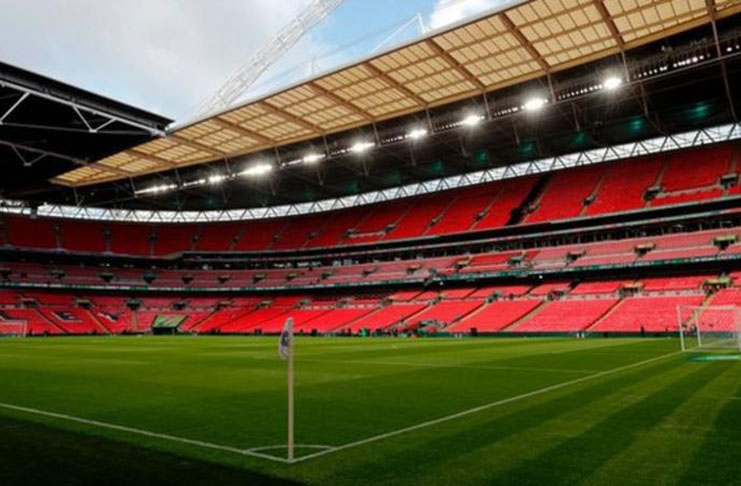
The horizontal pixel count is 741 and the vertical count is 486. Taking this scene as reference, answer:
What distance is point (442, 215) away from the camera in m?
64.6

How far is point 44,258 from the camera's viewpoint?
6894 centimetres

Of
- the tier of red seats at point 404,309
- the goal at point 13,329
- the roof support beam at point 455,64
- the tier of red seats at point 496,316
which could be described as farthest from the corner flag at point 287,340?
the goal at point 13,329

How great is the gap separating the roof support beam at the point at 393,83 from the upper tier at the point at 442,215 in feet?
67.8

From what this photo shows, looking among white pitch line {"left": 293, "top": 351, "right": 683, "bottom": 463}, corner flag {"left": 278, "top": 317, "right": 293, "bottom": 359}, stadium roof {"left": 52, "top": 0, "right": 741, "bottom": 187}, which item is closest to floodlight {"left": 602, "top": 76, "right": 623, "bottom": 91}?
stadium roof {"left": 52, "top": 0, "right": 741, "bottom": 187}

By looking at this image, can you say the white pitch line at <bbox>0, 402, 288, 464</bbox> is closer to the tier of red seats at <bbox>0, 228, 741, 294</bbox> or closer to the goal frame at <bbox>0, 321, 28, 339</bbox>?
the tier of red seats at <bbox>0, 228, 741, 294</bbox>

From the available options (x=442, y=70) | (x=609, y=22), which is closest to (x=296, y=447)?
(x=609, y=22)

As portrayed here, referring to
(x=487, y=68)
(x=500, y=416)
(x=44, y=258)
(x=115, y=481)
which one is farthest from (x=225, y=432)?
(x=44, y=258)

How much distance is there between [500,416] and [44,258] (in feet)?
247

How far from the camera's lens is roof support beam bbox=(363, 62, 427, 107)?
36772mm

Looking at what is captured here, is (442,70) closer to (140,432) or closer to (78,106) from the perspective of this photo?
(78,106)

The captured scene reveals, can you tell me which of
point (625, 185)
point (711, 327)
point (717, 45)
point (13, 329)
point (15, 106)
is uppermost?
point (717, 45)

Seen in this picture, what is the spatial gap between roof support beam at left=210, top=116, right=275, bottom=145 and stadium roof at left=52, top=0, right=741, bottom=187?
0.29ft

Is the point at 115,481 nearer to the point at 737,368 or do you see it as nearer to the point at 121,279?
the point at 737,368

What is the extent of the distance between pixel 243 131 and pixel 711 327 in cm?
3880
